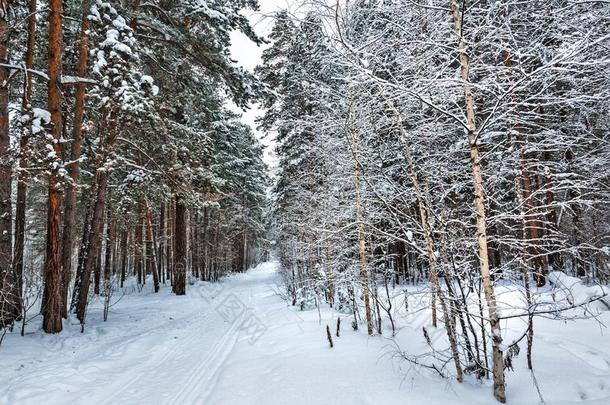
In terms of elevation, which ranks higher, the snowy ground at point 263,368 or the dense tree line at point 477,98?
the dense tree line at point 477,98

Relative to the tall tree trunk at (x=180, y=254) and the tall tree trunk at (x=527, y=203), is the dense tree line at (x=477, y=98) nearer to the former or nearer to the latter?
the tall tree trunk at (x=527, y=203)

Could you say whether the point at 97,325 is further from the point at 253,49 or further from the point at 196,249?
the point at 196,249

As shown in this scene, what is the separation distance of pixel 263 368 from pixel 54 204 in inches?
240

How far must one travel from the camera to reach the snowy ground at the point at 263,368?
4.49 metres

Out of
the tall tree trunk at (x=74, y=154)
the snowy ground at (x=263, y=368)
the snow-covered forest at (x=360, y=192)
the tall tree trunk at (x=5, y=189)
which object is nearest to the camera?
the snow-covered forest at (x=360, y=192)

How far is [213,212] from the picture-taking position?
28953mm

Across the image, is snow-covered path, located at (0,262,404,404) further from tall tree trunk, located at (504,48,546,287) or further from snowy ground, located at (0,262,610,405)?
tall tree trunk, located at (504,48,546,287)

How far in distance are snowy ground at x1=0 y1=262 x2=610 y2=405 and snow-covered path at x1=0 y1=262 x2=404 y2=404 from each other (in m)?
0.02

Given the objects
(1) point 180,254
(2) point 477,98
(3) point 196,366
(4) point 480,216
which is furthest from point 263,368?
(1) point 180,254

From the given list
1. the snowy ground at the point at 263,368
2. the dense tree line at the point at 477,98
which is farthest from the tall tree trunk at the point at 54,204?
the dense tree line at the point at 477,98

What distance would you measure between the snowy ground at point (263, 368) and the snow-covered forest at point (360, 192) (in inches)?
1.9

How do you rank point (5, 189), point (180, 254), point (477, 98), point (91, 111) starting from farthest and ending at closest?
point (180, 254) → point (91, 111) → point (5, 189) → point (477, 98)

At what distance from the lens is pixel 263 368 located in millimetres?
6250

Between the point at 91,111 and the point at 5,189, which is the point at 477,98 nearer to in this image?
the point at 5,189
